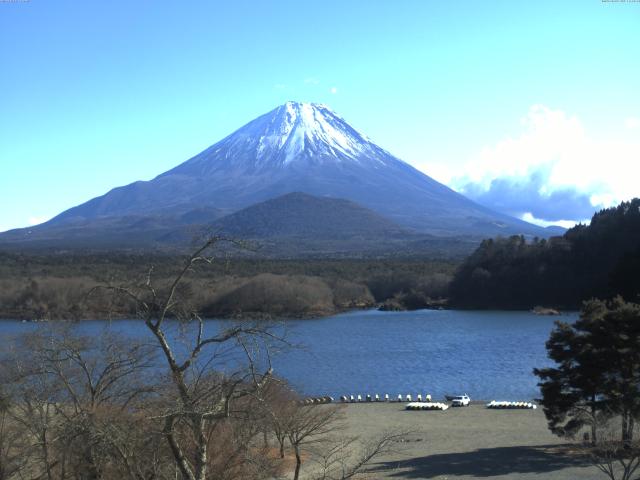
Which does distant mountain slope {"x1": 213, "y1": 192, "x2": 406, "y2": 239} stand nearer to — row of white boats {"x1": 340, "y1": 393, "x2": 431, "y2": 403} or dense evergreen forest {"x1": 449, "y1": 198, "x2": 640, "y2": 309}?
dense evergreen forest {"x1": 449, "y1": 198, "x2": 640, "y2": 309}

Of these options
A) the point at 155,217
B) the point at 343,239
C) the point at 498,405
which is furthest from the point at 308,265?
the point at 498,405

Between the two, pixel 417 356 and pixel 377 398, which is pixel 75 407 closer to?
pixel 377 398

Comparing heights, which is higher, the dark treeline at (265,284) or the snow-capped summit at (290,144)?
the snow-capped summit at (290,144)

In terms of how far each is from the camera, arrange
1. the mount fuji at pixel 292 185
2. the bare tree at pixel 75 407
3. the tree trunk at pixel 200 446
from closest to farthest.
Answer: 1. the tree trunk at pixel 200 446
2. the bare tree at pixel 75 407
3. the mount fuji at pixel 292 185

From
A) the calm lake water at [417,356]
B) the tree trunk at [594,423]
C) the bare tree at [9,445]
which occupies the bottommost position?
the calm lake water at [417,356]

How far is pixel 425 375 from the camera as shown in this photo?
22984mm

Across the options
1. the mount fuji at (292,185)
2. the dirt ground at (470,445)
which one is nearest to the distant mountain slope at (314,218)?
the mount fuji at (292,185)

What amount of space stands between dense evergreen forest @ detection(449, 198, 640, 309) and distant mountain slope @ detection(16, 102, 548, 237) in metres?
46.4

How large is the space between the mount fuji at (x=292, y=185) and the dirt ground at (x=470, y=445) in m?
75.7

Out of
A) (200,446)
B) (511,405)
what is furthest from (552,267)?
(200,446)

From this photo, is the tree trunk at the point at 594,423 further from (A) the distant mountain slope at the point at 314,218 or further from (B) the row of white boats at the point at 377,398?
(A) the distant mountain slope at the point at 314,218

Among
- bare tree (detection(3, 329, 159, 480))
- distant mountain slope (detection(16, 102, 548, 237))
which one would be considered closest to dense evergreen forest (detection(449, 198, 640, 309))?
bare tree (detection(3, 329, 159, 480))

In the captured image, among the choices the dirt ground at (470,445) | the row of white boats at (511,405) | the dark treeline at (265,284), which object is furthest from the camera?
the dark treeline at (265,284)

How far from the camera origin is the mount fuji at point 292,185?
10044 cm
